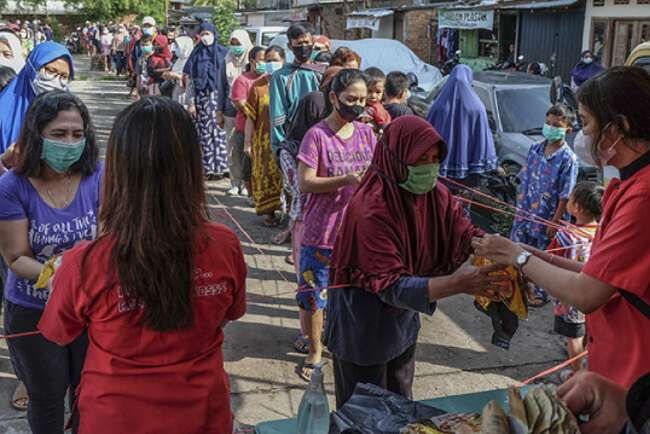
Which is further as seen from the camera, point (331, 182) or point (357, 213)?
point (331, 182)

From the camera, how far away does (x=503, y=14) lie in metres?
20.2

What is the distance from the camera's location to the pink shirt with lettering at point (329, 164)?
4.18 metres

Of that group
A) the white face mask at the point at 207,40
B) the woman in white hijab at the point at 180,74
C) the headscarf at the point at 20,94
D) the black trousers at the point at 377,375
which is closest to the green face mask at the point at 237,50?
the white face mask at the point at 207,40

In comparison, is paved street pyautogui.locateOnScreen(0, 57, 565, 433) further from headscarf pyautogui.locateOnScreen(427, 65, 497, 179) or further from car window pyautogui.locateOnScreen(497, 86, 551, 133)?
car window pyautogui.locateOnScreen(497, 86, 551, 133)

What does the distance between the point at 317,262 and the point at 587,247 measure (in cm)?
179

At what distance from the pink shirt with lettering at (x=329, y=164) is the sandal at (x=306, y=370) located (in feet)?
2.89

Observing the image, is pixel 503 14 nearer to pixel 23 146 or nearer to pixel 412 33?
pixel 412 33

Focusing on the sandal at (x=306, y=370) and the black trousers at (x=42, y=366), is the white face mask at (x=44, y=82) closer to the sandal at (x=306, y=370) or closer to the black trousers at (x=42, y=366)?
the black trousers at (x=42, y=366)

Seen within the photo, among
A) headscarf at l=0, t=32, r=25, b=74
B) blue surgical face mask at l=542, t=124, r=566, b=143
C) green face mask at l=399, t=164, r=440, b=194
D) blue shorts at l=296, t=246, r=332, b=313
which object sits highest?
headscarf at l=0, t=32, r=25, b=74

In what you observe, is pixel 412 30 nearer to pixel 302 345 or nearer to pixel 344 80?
pixel 302 345

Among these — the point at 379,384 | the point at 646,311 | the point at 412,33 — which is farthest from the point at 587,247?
the point at 412,33

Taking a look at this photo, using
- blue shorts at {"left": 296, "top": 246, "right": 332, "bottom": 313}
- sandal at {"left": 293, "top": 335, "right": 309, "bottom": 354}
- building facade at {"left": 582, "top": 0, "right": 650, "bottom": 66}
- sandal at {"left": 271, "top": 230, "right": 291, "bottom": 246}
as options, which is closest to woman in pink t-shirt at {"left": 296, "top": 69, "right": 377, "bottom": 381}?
blue shorts at {"left": 296, "top": 246, "right": 332, "bottom": 313}

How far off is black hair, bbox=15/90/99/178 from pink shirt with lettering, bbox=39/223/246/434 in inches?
44.0

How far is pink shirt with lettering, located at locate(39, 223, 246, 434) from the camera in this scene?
2.01 m
